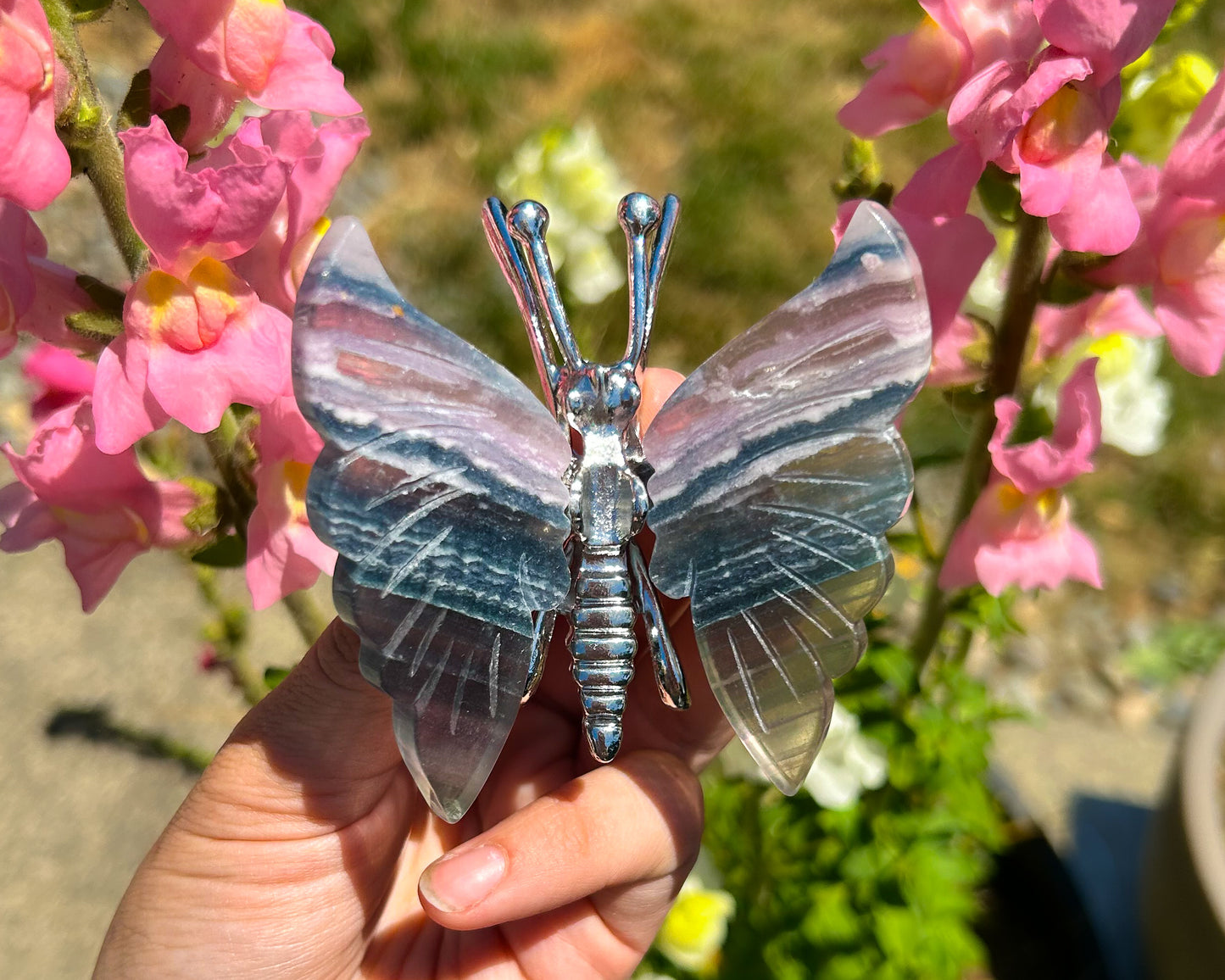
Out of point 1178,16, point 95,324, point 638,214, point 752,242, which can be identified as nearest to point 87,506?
point 95,324

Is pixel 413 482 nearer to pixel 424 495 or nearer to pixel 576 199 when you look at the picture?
pixel 424 495

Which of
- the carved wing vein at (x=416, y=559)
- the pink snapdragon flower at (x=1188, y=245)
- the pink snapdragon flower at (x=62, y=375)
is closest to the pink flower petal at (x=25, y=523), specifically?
the pink snapdragon flower at (x=62, y=375)

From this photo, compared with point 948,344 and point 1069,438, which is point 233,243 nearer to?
point 948,344

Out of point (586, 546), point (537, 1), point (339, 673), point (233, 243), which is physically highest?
point (233, 243)

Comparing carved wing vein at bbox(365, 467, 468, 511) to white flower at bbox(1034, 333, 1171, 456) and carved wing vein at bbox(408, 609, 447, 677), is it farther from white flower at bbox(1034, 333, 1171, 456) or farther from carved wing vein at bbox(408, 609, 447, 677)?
white flower at bbox(1034, 333, 1171, 456)

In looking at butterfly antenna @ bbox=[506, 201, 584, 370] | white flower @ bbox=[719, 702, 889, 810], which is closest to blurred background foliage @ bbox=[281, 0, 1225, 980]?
white flower @ bbox=[719, 702, 889, 810]

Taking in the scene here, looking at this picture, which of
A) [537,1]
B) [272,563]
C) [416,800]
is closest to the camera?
[272,563]

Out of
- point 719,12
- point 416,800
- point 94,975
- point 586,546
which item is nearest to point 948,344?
point 586,546
